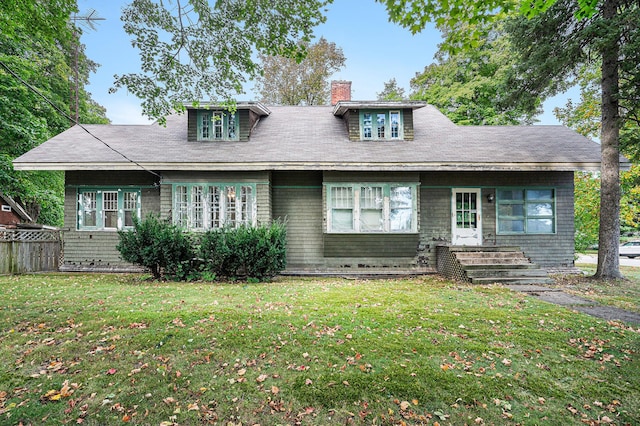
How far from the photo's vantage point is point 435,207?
1107 cm

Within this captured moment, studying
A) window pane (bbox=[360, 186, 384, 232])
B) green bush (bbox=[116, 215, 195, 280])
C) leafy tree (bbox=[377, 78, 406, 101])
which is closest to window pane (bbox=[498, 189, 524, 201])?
window pane (bbox=[360, 186, 384, 232])

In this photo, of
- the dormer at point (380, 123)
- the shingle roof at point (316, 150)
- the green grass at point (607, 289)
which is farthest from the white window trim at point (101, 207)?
the green grass at point (607, 289)

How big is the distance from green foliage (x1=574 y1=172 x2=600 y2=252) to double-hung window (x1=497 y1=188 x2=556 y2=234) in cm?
820

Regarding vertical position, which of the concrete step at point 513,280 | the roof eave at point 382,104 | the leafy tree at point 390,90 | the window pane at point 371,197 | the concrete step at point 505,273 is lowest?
the concrete step at point 513,280

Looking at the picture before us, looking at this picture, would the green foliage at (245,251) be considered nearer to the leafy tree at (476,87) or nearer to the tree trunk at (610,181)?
the tree trunk at (610,181)

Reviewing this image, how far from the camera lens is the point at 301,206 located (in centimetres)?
1101

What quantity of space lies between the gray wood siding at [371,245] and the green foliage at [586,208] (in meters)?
12.4

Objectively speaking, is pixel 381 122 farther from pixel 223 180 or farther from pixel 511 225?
pixel 223 180

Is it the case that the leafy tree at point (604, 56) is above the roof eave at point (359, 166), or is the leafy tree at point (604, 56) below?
above

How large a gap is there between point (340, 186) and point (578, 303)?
255 inches

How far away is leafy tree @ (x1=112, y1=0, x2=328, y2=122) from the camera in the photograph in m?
5.95

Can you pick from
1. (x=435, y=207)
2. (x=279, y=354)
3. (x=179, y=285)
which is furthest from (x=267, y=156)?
(x=279, y=354)

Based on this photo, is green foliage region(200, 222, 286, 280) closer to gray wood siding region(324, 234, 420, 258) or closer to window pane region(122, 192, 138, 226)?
gray wood siding region(324, 234, 420, 258)

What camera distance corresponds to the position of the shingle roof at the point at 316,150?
10.2 metres
